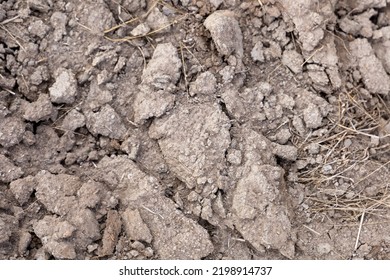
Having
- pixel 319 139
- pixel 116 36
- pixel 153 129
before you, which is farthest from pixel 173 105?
pixel 319 139

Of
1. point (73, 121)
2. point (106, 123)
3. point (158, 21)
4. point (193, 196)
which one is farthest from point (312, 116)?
point (73, 121)

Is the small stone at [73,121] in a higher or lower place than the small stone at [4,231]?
higher

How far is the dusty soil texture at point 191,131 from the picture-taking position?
7.77 feet

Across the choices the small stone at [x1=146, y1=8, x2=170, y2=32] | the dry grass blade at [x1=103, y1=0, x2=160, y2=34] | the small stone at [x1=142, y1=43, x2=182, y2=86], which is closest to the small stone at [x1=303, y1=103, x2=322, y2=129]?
the small stone at [x1=142, y1=43, x2=182, y2=86]

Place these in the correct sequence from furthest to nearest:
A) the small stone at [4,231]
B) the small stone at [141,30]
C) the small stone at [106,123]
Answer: the small stone at [141,30], the small stone at [106,123], the small stone at [4,231]

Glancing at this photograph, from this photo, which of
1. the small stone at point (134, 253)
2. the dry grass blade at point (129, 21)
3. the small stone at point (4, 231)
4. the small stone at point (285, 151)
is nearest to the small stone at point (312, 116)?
the small stone at point (285, 151)

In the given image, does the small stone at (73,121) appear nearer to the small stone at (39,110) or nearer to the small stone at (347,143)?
the small stone at (39,110)

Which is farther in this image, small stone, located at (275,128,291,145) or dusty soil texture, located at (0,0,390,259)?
small stone, located at (275,128,291,145)

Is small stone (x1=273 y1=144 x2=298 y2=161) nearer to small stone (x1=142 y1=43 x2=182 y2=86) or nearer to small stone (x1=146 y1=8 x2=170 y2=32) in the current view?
small stone (x1=142 y1=43 x2=182 y2=86)

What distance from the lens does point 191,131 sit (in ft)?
8.07

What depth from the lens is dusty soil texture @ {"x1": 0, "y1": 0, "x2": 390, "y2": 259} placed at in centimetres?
237

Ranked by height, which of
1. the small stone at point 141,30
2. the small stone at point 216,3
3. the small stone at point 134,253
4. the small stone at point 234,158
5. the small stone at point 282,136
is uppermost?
the small stone at point 216,3

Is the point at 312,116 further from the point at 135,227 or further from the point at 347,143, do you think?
the point at 135,227

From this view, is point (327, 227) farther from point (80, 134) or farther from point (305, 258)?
point (80, 134)
